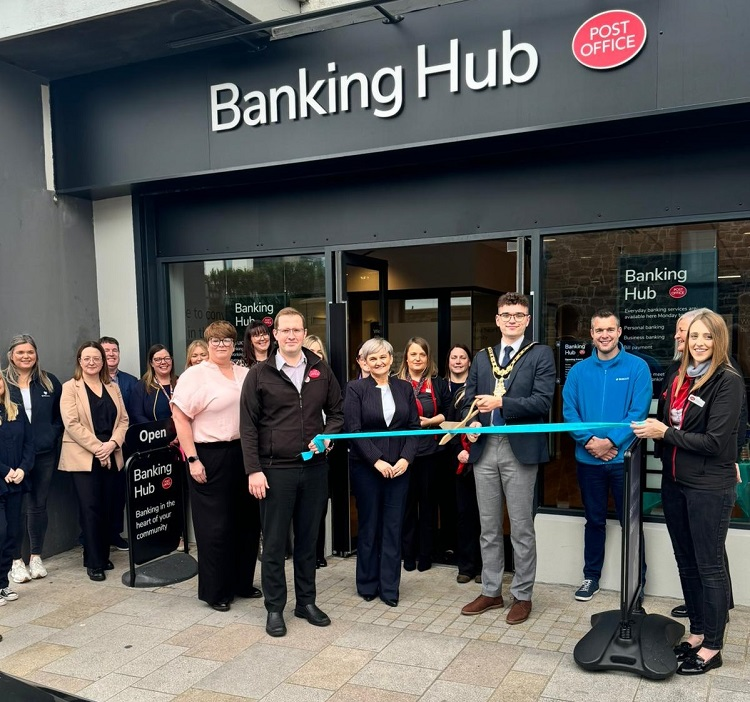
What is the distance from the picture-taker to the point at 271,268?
6520 mm

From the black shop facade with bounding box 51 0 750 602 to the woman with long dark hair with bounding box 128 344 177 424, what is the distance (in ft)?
2.02

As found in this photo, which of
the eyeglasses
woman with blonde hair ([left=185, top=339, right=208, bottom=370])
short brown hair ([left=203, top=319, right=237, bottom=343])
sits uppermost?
the eyeglasses

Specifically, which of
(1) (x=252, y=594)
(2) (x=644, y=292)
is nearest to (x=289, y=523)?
(1) (x=252, y=594)

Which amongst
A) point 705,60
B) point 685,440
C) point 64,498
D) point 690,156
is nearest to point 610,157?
point 690,156

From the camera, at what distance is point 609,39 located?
4.68m

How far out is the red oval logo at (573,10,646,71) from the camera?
182 inches

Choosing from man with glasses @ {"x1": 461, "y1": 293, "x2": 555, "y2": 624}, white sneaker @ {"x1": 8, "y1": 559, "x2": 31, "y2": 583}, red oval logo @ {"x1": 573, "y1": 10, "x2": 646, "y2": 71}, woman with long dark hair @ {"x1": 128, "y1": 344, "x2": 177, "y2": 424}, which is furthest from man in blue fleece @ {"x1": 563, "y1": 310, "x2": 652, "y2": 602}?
white sneaker @ {"x1": 8, "y1": 559, "x2": 31, "y2": 583}

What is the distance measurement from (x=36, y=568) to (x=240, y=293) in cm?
286

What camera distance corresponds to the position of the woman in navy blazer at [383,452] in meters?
5.01

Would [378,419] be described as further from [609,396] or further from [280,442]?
[609,396]

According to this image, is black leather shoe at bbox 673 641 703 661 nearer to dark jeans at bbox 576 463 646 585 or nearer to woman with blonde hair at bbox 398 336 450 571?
dark jeans at bbox 576 463 646 585

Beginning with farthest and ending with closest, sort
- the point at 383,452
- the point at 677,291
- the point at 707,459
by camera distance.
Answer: the point at 677,291 < the point at 383,452 < the point at 707,459

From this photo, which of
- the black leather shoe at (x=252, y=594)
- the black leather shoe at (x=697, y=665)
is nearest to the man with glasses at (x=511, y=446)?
the black leather shoe at (x=697, y=665)

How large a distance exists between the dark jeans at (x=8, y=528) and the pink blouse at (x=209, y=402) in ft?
4.95
